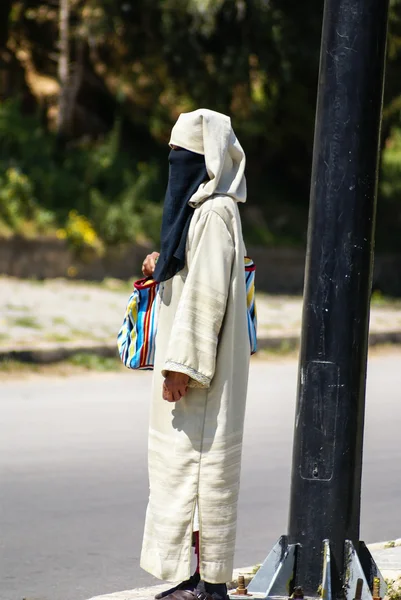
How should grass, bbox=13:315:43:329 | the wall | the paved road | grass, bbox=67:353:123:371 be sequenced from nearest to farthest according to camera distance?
the paved road → grass, bbox=67:353:123:371 → grass, bbox=13:315:43:329 → the wall

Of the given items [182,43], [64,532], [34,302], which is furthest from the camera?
[182,43]

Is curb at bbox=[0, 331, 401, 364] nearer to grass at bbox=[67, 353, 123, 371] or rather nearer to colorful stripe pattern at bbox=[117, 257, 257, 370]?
grass at bbox=[67, 353, 123, 371]

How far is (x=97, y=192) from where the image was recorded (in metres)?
16.1

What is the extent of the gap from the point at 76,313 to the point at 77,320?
1.31 ft

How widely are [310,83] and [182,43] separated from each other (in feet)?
9.50

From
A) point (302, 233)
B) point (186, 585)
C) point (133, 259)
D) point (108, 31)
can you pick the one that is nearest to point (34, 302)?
point (133, 259)

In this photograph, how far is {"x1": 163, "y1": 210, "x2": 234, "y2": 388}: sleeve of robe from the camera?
3986 millimetres

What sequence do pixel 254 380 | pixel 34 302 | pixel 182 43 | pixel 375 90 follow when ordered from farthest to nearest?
pixel 182 43 < pixel 34 302 < pixel 254 380 < pixel 375 90

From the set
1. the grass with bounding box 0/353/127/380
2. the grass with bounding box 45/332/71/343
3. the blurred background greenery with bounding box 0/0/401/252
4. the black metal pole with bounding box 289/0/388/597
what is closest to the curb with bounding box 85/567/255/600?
the black metal pole with bounding box 289/0/388/597

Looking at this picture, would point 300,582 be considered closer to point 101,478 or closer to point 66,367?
point 101,478

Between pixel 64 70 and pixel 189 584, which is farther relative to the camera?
pixel 64 70

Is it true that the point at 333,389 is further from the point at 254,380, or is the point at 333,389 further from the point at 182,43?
the point at 182,43

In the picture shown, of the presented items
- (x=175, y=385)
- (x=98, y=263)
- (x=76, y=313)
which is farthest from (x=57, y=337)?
(x=175, y=385)

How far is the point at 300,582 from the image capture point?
166 inches
